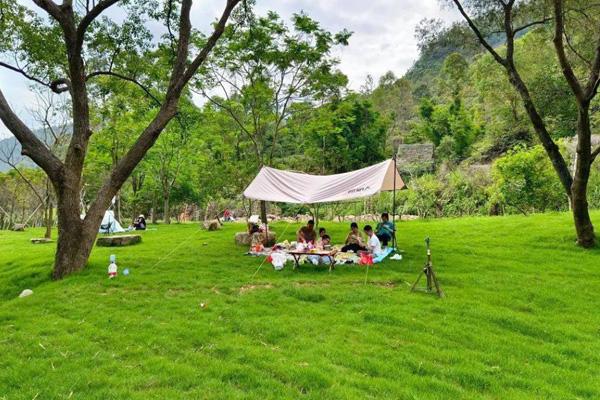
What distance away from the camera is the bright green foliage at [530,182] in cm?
1684

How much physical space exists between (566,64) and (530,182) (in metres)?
9.21

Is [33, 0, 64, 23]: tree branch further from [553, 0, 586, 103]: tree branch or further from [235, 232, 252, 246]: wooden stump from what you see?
[553, 0, 586, 103]: tree branch

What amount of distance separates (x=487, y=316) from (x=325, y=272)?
11.1 ft

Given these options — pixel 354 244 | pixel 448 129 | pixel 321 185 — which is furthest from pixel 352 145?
pixel 354 244

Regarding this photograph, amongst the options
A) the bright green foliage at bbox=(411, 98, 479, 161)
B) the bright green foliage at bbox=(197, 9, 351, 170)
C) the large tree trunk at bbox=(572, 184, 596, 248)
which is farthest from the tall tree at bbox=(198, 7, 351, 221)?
the bright green foliage at bbox=(411, 98, 479, 161)

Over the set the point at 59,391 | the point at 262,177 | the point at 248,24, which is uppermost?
the point at 248,24

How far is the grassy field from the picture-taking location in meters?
3.82

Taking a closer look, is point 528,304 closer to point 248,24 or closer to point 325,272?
point 325,272

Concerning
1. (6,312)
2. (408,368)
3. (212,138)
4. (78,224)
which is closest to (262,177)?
(78,224)

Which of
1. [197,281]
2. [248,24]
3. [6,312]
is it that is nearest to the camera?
[6,312]

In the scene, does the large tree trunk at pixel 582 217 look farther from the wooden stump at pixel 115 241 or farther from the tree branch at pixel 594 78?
the wooden stump at pixel 115 241

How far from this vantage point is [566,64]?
8.97 m

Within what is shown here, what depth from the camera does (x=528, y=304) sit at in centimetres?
641

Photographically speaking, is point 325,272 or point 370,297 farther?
point 325,272
